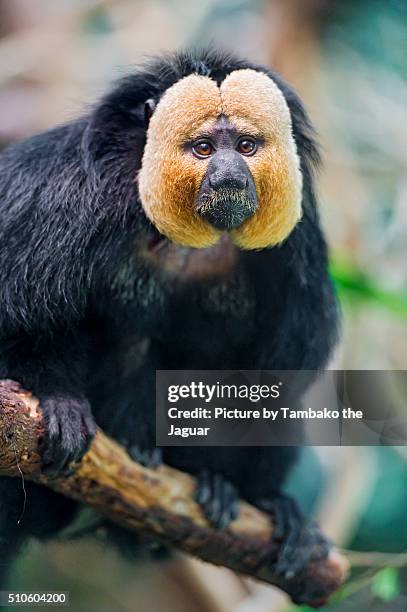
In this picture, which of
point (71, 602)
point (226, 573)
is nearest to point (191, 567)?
point (226, 573)

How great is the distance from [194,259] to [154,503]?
633mm

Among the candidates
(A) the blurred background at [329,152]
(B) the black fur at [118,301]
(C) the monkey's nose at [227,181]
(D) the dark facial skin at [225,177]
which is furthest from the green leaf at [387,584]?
(C) the monkey's nose at [227,181]

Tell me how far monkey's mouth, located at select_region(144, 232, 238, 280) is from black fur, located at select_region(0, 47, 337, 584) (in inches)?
1.3

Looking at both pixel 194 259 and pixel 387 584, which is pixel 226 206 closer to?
pixel 194 259

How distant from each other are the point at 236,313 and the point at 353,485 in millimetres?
755

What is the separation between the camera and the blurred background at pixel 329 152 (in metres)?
2.24

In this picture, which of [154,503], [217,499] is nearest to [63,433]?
[154,503]

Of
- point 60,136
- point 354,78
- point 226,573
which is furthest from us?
point 226,573

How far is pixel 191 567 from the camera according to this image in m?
2.46

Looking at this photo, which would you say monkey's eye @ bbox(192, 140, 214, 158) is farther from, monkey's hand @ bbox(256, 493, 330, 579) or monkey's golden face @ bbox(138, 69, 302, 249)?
monkey's hand @ bbox(256, 493, 330, 579)

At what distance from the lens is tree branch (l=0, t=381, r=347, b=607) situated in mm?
1649

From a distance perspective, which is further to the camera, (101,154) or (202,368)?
(202,368)

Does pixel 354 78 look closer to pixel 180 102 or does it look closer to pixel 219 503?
pixel 180 102

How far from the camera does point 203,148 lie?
1.81m
